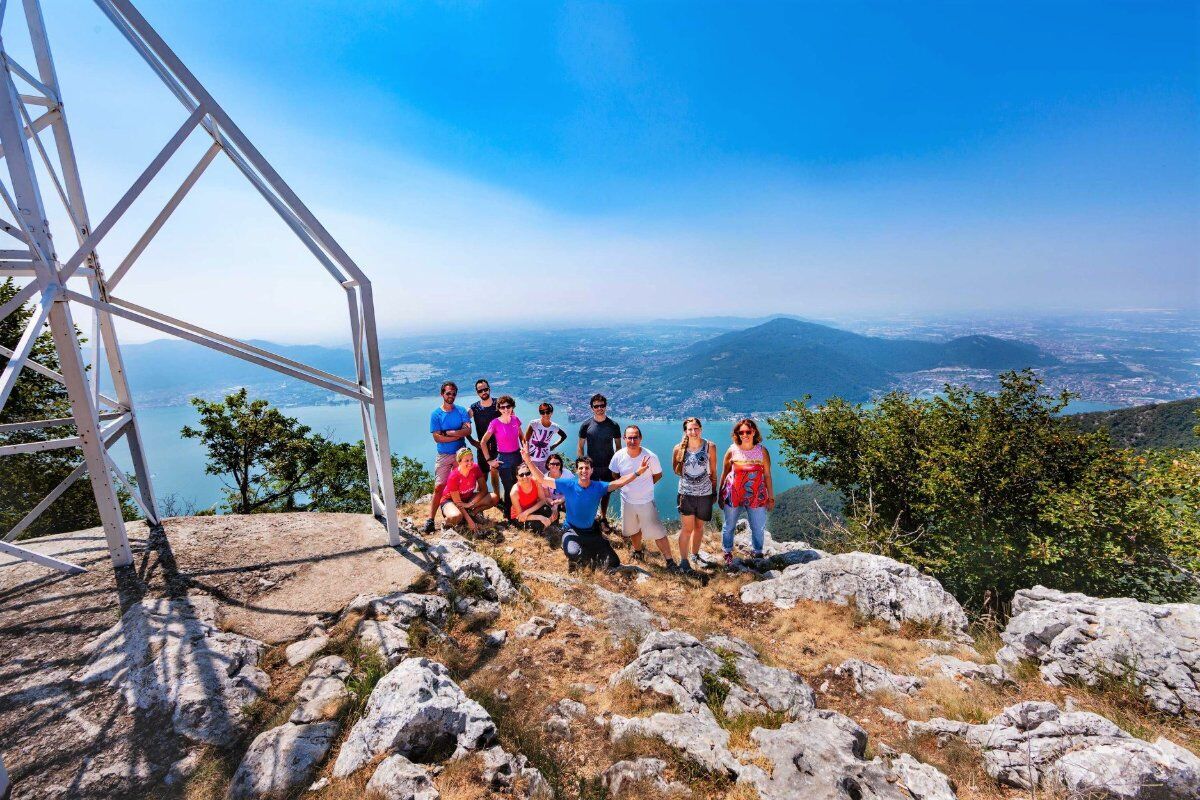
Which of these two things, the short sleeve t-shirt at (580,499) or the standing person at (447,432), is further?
the standing person at (447,432)

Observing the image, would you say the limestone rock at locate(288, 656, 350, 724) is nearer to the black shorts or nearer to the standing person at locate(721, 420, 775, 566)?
the black shorts

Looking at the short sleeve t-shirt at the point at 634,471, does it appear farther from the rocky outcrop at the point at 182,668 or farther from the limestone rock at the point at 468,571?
the rocky outcrop at the point at 182,668

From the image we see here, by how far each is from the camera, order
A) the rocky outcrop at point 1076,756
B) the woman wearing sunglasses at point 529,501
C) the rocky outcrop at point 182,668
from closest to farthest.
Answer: the rocky outcrop at point 1076,756 → the rocky outcrop at point 182,668 → the woman wearing sunglasses at point 529,501

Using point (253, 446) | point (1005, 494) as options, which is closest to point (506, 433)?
point (1005, 494)

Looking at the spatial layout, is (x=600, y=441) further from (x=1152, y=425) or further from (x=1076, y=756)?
(x=1152, y=425)

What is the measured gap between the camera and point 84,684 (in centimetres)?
402

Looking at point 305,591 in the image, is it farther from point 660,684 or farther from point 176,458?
point 176,458

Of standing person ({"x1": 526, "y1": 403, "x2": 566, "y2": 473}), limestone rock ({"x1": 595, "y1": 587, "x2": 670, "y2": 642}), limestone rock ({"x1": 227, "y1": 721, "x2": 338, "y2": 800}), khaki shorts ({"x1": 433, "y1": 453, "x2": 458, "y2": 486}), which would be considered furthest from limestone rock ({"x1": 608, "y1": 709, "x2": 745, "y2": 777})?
khaki shorts ({"x1": 433, "y1": 453, "x2": 458, "y2": 486})

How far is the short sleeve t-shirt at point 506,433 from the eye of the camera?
28.7 ft

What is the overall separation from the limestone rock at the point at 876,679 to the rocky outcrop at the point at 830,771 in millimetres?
1563

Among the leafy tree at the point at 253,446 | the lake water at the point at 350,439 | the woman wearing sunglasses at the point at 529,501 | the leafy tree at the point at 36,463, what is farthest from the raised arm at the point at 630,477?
the lake water at the point at 350,439

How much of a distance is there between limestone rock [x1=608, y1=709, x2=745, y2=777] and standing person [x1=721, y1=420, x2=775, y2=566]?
12.8 ft

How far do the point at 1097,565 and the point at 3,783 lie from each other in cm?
1912

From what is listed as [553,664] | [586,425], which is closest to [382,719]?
[553,664]
